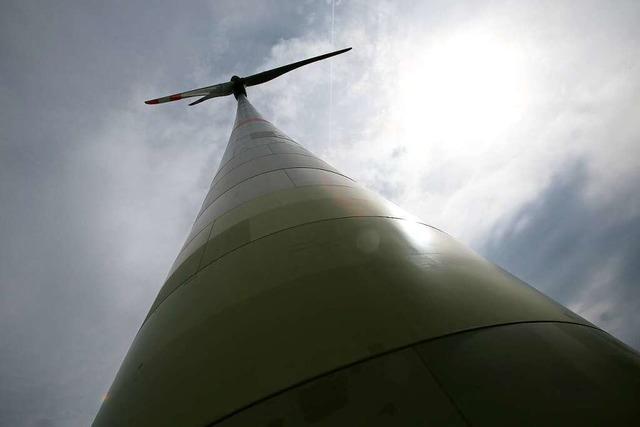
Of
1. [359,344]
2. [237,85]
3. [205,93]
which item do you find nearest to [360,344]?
[359,344]

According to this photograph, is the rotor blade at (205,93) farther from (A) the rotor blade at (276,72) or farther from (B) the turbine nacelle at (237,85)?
(A) the rotor blade at (276,72)

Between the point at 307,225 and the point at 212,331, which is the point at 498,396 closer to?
the point at 212,331

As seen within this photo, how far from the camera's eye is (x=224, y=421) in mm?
1703

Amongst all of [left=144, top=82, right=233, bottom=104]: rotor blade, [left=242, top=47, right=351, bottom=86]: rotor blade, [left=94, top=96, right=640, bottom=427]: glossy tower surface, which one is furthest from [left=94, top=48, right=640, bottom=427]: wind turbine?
[left=242, top=47, right=351, bottom=86]: rotor blade

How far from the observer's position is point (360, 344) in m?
1.92

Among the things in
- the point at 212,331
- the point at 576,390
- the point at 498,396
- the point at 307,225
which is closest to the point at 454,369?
the point at 498,396

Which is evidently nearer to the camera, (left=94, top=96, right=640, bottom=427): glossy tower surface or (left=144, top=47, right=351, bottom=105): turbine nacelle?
(left=94, top=96, right=640, bottom=427): glossy tower surface

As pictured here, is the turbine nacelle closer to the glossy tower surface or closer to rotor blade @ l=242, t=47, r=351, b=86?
rotor blade @ l=242, t=47, r=351, b=86

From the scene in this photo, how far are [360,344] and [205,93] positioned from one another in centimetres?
2027

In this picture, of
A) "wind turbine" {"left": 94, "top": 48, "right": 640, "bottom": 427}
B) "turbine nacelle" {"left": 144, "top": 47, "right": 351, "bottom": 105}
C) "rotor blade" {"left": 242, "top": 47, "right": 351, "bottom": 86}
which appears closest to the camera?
"wind turbine" {"left": 94, "top": 48, "right": 640, "bottom": 427}

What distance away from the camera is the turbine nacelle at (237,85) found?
16.6m

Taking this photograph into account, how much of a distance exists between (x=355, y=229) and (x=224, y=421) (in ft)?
6.40

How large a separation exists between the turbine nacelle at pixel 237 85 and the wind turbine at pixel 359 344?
1574cm

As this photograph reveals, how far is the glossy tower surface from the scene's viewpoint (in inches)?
63.4
